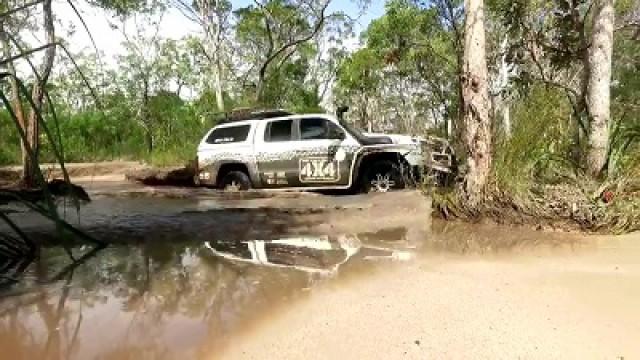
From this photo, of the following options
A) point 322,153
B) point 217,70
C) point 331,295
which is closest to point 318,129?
point 322,153

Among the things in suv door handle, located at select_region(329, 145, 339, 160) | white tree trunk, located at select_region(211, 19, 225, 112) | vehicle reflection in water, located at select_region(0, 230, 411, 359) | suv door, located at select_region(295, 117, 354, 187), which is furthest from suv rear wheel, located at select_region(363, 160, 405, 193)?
white tree trunk, located at select_region(211, 19, 225, 112)

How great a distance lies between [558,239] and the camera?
27.3 feet

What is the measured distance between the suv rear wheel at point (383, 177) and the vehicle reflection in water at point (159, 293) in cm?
438

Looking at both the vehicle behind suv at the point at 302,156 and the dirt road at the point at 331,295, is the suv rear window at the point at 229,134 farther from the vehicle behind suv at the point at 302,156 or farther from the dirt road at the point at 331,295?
the dirt road at the point at 331,295

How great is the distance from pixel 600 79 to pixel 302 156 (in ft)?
19.6

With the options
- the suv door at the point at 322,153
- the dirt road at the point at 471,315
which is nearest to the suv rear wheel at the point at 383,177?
the suv door at the point at 322,153

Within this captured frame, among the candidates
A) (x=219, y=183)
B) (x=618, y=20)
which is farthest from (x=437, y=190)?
(x=618, y=20)

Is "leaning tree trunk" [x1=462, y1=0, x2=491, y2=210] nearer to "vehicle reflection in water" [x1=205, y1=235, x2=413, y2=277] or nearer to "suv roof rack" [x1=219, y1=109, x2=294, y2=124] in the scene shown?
"vehicle reflection in water" [x1=205, y1=235, x2=413, y2=277]

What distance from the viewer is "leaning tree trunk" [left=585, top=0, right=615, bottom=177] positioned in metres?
9.75

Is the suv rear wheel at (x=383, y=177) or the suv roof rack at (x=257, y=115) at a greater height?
the suv roof rack at (x=257, y=115)

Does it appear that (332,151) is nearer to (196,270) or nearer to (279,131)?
(279,131)

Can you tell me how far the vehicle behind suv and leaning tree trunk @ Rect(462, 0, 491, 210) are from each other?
9.25 ft

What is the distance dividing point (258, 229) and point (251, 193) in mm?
3752

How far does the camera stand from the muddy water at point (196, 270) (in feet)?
17.1
